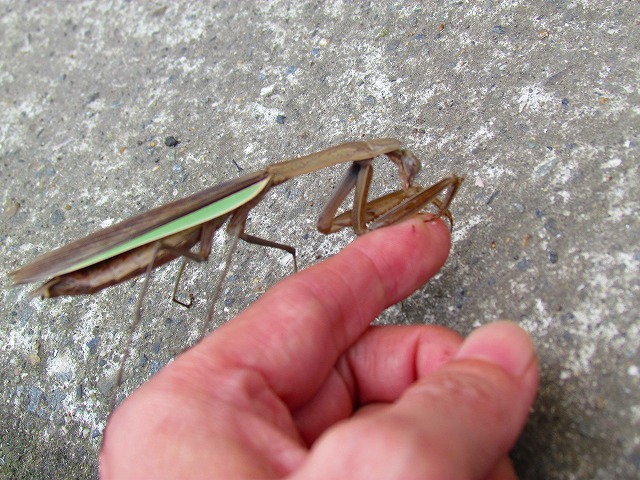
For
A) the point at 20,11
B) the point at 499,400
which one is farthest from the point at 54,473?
the point at 20,11

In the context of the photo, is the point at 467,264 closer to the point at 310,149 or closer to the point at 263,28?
the point at 310,149

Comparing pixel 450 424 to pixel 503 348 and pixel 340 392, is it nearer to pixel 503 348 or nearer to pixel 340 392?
pixel 503 348

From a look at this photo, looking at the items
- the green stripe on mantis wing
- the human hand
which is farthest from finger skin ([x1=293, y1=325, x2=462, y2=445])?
the green stripe on mantis wing

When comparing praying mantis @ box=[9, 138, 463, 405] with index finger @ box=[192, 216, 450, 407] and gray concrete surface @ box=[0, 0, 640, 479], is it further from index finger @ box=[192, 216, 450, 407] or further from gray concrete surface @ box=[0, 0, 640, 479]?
gray concrete surface @ box=[0, 0, 640, 479]

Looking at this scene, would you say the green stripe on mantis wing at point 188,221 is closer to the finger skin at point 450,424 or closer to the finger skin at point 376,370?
the finger skin at point 376,370

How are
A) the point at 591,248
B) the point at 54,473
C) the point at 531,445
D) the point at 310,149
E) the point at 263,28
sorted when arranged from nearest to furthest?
the point at 531,445 → the point at 591,248 → the point at 54,473 → the point at 310,149 → the point at 263,28

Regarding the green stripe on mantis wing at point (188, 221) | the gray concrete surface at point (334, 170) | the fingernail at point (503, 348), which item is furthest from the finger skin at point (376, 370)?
the green stripe on mantis wing at point (188, 221)
